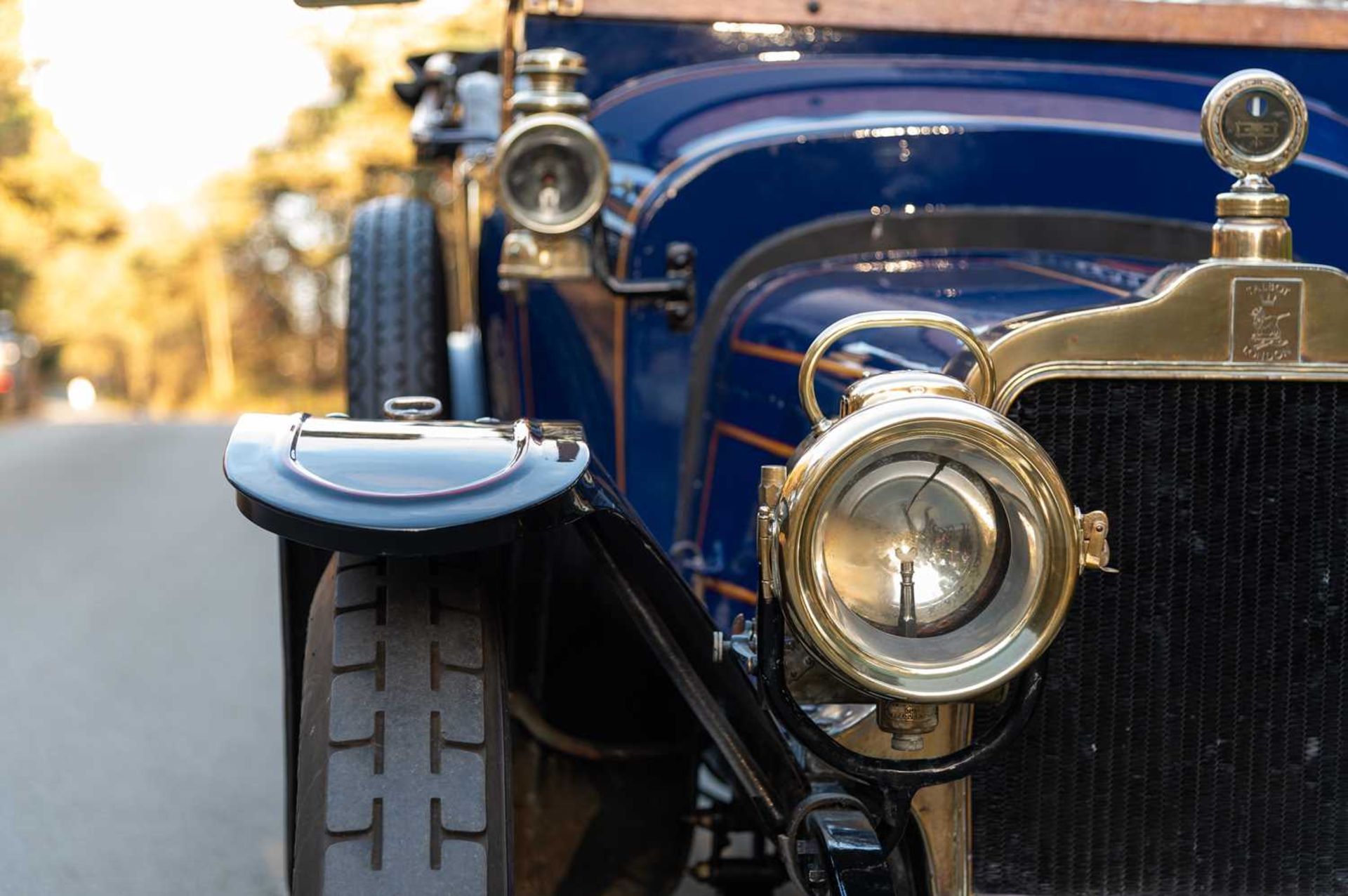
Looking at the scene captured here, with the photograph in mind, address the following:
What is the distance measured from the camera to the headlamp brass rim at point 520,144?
8.43ft

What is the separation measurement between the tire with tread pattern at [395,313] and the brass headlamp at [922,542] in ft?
5.75

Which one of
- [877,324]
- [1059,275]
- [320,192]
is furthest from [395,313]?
[320,192]

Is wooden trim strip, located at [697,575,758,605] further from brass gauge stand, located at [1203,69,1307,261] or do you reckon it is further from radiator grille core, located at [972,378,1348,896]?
brass gauge stand, located at [1203,69,1307,261]

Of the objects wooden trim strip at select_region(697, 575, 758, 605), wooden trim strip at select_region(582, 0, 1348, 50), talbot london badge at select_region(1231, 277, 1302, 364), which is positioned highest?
wooden trim strip at select_region(582, 0, 1348, 50)

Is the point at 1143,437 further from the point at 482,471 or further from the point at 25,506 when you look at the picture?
the point at 25,506

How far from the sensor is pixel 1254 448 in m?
1.85

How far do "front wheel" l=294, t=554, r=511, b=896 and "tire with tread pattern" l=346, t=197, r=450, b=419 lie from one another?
1.42 metres

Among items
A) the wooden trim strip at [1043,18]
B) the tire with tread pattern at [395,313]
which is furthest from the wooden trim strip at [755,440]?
the tire with tread pattern at [395,313]

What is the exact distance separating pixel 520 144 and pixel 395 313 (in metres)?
0.98

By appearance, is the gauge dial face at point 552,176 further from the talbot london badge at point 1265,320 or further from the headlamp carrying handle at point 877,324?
the talbot london badge at point 1265,320

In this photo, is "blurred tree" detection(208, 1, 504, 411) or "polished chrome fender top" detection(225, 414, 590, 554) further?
"blurred tree" detection(208, 1, 504, 411)

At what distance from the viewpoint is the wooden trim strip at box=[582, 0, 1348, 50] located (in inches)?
115

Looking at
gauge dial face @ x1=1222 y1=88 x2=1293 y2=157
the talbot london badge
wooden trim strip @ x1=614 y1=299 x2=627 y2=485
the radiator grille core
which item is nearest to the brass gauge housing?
gauge dial face @ x1=1222 y1=88 x2=1293 y2=157

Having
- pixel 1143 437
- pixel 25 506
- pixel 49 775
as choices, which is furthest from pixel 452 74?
pixel 25 506
